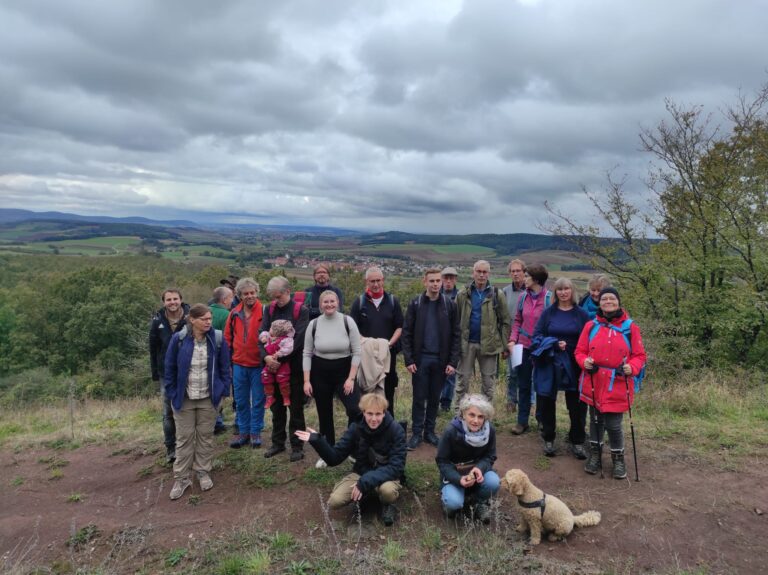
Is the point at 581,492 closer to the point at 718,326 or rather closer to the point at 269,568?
the point at 269,568

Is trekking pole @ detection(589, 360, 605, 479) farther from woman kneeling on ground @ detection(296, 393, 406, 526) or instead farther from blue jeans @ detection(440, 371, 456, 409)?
blue jeans @ detection(440, 371, 456, 409)

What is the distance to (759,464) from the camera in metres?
4.64

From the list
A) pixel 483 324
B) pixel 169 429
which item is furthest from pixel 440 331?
pixel 169 429

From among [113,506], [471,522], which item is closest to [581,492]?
[471,522]

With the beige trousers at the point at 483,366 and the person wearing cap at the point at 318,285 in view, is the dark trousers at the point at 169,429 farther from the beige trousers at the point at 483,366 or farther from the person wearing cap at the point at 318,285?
the beige trousers at the point at 483,366

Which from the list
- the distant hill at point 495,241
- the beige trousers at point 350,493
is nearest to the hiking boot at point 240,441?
the beige trousers at point 350,493

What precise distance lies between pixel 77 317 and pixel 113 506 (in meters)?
31.2

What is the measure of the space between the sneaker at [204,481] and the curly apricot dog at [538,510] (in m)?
3.23

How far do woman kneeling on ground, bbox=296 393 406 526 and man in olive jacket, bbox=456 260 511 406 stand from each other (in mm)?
1863

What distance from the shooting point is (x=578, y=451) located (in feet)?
16.1

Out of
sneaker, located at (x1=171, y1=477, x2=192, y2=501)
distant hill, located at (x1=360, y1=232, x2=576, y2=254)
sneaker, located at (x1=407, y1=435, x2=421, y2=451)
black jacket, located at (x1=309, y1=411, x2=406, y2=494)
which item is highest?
distant hill, located at (x1=360, y1=232, x2=576, y2=254)

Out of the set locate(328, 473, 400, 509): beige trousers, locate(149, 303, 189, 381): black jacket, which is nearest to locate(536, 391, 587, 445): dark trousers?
locate(328, 473, 400, 509): beige trousers

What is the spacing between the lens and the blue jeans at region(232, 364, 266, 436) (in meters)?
5.20

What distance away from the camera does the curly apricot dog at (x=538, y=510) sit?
136 inches
